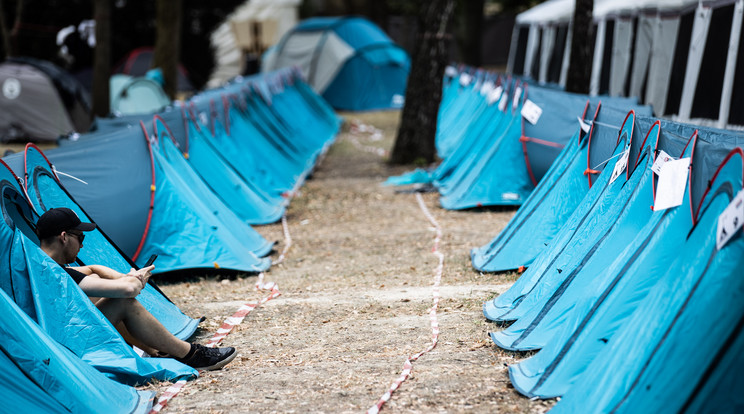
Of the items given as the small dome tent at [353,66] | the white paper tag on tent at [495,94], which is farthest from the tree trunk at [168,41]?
the white paper tag on tent at [495,94]

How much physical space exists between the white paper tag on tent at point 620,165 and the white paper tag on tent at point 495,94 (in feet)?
18.9

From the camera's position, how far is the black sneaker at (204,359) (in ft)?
15.0

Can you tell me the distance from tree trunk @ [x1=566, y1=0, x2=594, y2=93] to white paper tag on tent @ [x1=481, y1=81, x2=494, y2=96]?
1.12 meters

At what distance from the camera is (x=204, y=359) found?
15.0 ft

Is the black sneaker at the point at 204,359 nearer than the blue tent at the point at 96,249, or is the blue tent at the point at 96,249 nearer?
the black sneaker at the point at 204,359

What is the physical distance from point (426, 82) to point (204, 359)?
8.70 metres

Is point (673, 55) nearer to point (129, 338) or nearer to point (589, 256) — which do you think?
point (589, 256)

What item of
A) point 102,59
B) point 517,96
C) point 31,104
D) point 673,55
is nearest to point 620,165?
point 517,96

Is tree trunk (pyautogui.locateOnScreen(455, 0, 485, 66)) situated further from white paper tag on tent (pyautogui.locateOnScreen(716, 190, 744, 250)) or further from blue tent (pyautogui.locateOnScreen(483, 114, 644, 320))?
white paper tag on tent (pyautogui.locateOnScreen(716, 190, 744, 250))

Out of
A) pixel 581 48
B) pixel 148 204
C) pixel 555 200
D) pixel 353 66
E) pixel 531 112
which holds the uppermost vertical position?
pixel 581 48

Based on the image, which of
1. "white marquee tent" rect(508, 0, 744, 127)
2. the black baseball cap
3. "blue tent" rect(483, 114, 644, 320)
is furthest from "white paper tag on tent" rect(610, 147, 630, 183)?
"white marquee tent" rect(508, 0, 744, 127)

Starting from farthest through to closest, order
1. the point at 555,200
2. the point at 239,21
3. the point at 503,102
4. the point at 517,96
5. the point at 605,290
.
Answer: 1. the point at 239,21
2. the point at 503,102
3. the point at 517,96
4. the point at 555,200
5. the point at 605,290

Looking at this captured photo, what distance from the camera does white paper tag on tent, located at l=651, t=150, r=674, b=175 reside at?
3.89 metres

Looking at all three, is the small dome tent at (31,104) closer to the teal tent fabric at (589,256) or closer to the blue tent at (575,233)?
the blue tent at (575,233)
